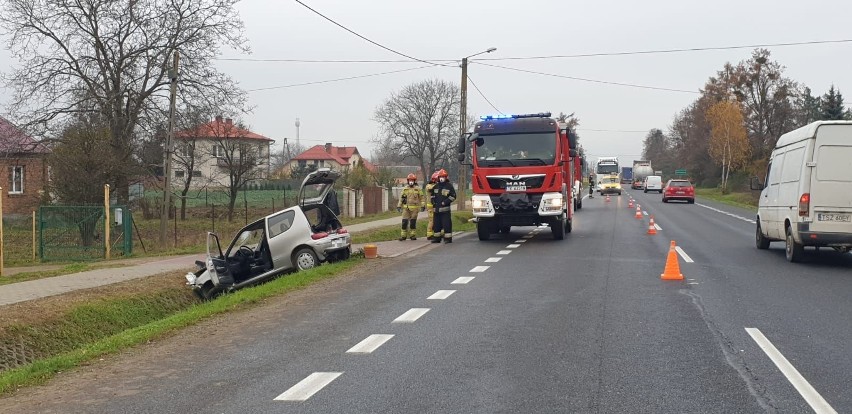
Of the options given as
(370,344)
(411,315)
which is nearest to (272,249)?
(411,315)

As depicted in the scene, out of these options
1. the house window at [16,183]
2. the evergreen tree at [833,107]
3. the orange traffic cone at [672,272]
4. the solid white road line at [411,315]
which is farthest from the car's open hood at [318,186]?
the evergreen tree at [833,107]

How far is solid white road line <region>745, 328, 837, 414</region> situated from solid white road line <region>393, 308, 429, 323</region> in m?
3.56

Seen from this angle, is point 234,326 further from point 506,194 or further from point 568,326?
point 506,194

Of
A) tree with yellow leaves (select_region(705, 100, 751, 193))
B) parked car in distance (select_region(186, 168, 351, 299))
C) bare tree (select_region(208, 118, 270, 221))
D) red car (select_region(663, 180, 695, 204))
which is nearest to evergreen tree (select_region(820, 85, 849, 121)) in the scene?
tree with yellow leaves (select_region(705, 100, 751, 193))

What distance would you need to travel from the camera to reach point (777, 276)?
1264cm

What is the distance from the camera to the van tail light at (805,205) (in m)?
13.7

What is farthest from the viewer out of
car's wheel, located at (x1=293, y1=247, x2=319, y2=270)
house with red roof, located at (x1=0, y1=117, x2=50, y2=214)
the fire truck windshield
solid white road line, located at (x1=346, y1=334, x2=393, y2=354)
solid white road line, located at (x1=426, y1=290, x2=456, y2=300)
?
house with red roof, located at (x1=0, y1=117, x2=50, y2=214)

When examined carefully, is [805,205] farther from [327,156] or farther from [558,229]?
[327,156]

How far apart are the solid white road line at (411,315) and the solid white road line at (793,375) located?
356cm

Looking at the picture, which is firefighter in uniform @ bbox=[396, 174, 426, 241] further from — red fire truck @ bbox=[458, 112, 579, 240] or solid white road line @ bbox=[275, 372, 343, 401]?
solid white road line @ bbox=[275, 372, 343, 401]

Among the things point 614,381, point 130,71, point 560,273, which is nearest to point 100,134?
point 130,71

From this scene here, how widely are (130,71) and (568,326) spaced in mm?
26731

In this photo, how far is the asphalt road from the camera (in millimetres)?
5676

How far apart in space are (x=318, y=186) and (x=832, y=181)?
31.0ft
